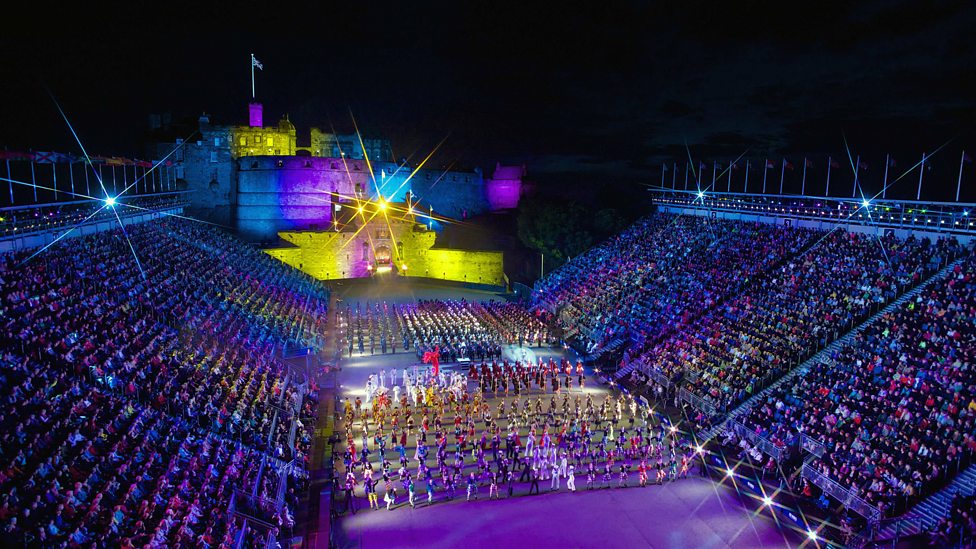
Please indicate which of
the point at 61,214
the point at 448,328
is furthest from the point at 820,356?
the point at 61,214

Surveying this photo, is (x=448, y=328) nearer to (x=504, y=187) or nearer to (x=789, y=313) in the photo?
(x=789, y=313)

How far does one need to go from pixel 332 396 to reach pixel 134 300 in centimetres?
862

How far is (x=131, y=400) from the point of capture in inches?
672

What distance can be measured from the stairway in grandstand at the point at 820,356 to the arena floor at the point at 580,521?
3350 mm

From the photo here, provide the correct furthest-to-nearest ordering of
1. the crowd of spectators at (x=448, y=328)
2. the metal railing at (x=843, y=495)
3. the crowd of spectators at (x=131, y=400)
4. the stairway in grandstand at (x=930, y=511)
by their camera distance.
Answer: the crowd of spectators at (x=448, y=328) < the metal railing at (x=843, y=495) < the stairway in grandstand at (x=930, y=511) < the crowd of spectators at (x=131, y=400)

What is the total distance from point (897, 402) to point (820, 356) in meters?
4.15

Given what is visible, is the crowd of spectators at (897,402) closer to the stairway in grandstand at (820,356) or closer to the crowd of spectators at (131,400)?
the stairway in grandstand at (820,356)

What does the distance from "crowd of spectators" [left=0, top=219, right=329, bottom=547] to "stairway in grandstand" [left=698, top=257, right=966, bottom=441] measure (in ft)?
47.4

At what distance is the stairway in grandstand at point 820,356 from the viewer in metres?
21.4

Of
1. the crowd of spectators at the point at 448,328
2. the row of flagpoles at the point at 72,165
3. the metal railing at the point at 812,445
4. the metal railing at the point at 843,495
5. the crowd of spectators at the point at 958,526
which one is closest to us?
the crowd of spectators at the point at 958,526

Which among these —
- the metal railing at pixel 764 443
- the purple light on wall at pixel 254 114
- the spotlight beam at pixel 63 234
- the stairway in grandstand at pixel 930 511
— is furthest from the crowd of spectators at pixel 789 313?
the purple light on wall at pixel 254 114

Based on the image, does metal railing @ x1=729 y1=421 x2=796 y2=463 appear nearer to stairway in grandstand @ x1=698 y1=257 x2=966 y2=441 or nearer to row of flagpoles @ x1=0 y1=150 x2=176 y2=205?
stairway in grandstand @ x1=698 y1=257 x2=966 y2=441

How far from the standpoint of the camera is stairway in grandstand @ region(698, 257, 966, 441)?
21391 mm

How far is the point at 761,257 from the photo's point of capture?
31.1 meters
